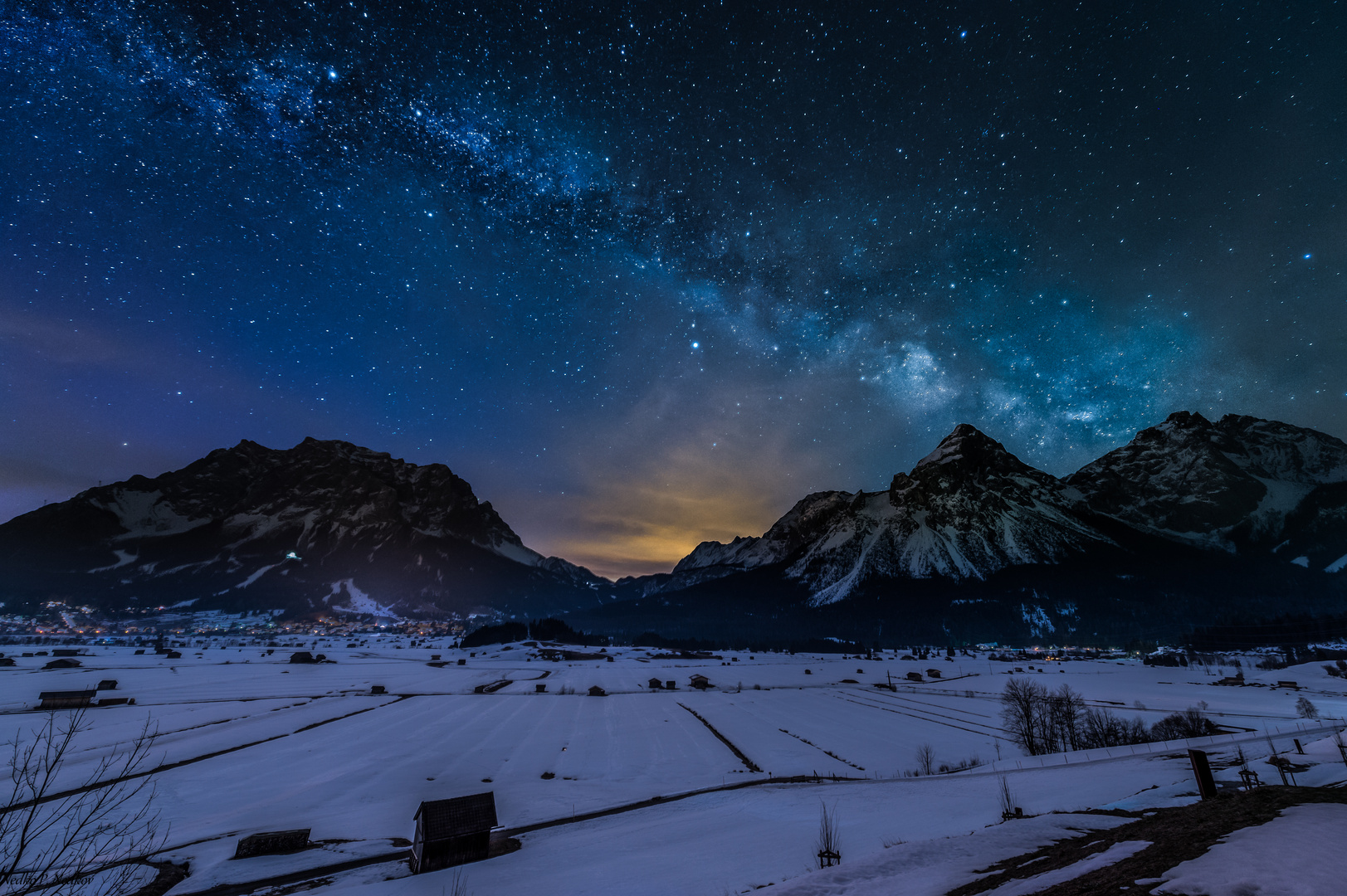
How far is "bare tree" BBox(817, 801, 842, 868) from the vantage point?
2225 centimetres

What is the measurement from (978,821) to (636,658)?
18208 cm

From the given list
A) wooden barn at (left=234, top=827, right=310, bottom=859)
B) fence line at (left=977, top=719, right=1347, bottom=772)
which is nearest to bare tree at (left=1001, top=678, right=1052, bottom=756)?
fence line at (left=977, top=719, right=1347, bottom=772)

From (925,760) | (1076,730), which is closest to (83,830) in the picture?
(925,760)

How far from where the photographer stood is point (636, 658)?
19600 cm

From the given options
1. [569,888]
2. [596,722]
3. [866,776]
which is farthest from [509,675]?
[569,888]

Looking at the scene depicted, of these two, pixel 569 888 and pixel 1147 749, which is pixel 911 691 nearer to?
pixel 1147 749

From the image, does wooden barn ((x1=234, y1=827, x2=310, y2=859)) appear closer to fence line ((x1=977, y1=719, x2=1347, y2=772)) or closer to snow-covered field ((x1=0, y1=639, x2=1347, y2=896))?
snow-covered field ((x1=0, y1=639, x2=1347, y2=896))

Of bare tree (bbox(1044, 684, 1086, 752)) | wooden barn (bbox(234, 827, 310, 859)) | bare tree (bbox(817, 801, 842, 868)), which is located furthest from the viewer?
bare tree (bbox(1044, 684, 1086, 752))

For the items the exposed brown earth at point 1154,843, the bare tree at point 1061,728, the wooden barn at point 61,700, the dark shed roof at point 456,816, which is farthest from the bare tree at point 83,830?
the bare tree at point 1061,728

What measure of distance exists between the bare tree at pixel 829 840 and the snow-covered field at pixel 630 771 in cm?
65

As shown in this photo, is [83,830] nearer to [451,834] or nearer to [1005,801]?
[451,834]

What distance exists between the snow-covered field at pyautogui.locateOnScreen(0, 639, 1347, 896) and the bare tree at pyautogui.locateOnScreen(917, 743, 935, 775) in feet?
3.90

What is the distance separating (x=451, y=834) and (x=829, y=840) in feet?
65.6

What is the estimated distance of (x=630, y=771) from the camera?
48.6 m
